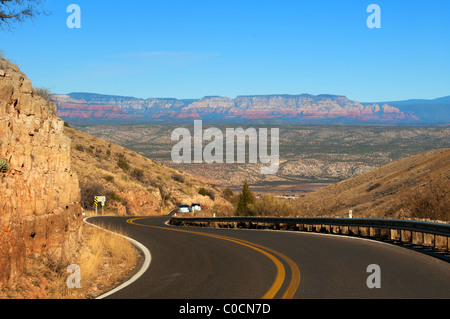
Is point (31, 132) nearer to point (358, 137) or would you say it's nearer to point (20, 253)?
point (20, 253)

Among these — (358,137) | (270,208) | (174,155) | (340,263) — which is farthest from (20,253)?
(358,137)

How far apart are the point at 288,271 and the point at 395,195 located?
34.2 meters

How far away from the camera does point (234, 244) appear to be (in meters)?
17.5

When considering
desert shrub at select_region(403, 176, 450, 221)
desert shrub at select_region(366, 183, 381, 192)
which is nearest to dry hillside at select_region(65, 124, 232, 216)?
desert shrub at select_region(366, 183, 381, 192)

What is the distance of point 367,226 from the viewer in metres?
18.6

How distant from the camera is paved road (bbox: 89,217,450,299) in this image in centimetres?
932

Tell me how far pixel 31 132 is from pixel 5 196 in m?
3.08

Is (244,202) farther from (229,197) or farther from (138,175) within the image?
(229,197)

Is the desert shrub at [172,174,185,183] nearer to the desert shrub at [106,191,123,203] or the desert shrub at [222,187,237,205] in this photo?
the desert shrub at [222,187,237,205]

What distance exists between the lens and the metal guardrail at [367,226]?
14844mm

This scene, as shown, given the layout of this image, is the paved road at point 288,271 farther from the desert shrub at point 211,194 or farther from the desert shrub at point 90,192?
the desert shrub at point 211,194

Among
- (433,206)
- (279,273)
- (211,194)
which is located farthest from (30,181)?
(211,194)

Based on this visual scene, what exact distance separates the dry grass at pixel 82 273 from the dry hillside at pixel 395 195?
1320 cm

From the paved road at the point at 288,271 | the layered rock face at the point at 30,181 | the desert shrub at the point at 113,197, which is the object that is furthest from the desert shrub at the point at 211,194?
the layered rock face at the point at 30,181
